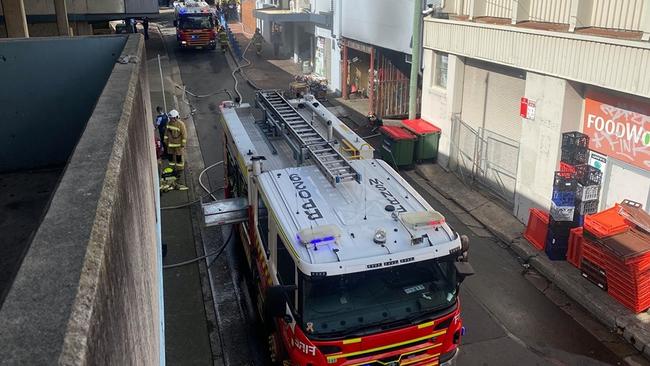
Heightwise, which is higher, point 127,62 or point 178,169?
point 127,62

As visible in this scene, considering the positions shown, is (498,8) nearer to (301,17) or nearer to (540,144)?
(540,144)

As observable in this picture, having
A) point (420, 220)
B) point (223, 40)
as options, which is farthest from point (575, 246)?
point (223, 40)

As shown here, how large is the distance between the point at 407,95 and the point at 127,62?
54.0 ft

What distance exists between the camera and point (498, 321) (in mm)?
10156

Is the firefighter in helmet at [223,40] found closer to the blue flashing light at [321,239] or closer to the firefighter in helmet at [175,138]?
the firefighter in helmet at [175,138]

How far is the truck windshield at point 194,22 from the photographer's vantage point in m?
38.5

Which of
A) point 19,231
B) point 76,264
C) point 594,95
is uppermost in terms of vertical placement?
point 76,264

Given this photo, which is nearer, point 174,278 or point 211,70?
point 174,278

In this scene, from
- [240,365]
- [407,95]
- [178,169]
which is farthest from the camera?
[407,95]

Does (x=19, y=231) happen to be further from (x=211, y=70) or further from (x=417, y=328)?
(x=211, y=70)

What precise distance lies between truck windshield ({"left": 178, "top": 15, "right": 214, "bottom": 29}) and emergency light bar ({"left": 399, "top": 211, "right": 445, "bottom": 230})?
34870 mm

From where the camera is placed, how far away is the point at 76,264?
2.39 meters

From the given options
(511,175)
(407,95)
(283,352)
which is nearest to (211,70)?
(407,95)

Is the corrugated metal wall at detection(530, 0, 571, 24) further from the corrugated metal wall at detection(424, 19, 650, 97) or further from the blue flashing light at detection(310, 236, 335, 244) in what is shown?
the blue flashing light at detection(310, 236, 335, 244)
